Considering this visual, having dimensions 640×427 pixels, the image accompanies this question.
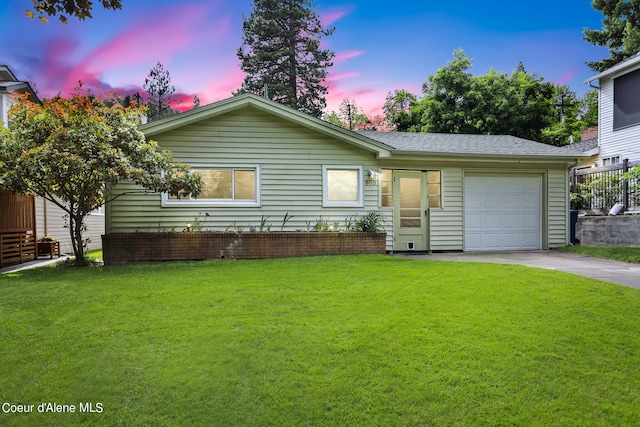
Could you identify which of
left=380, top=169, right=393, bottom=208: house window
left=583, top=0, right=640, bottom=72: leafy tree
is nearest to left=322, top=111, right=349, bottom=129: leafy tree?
left=583, top=0, right=640, bottom=72: leafy tree

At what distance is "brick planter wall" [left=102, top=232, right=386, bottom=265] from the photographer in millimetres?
8555

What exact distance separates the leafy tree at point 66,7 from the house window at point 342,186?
258 inches

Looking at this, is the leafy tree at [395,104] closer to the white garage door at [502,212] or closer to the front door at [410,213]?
the white garage door at [502,212]

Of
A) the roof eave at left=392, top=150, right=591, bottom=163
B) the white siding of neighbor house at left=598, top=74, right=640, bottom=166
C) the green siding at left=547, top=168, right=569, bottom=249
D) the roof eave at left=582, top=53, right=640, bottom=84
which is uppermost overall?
the roof eave at left=582, top=53, right=640, bottom=84

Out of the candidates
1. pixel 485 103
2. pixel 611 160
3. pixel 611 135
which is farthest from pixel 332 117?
pixel 611 160

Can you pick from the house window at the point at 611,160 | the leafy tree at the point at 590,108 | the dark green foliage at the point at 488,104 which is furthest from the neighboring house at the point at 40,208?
the leafy tree at the point at 590,108

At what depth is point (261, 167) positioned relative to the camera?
964 centimetres

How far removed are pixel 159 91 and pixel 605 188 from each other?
31.1m

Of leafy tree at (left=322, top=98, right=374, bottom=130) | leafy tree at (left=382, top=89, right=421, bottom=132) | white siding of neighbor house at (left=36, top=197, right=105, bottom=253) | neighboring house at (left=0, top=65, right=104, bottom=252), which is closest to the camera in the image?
neighboring house at (left=0, top=65, right=104, bottom=252)

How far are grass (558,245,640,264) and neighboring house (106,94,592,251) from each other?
29.2 inches

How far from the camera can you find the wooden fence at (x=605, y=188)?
10.8m

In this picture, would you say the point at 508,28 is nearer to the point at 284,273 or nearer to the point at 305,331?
the point at 284,273

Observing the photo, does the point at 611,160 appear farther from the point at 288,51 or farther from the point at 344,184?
the point at 288,51

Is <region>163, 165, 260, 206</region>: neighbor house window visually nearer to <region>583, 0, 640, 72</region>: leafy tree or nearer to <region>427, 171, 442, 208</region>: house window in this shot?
<region>427, 171, 442, 208</region>: house window
